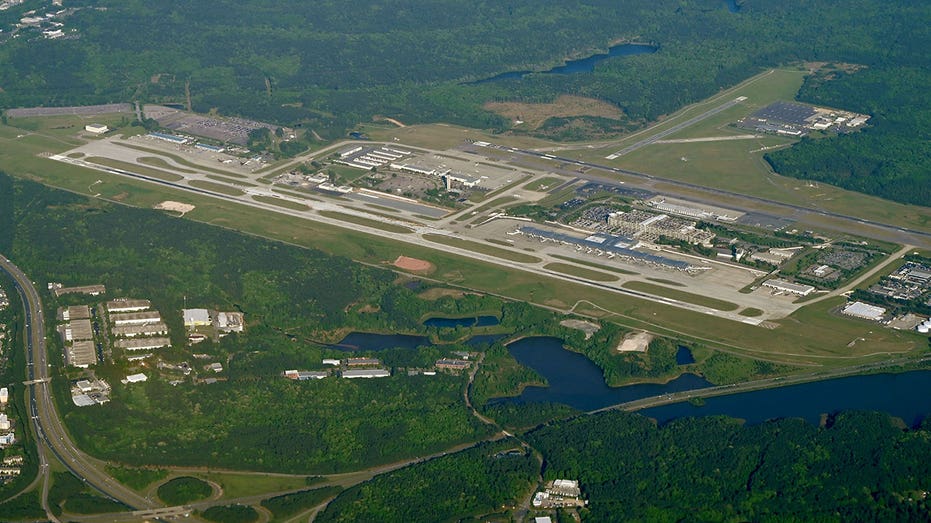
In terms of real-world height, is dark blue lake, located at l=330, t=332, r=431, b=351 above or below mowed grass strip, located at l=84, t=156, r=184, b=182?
below

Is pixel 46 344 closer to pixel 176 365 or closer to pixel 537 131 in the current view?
pixel 176 365

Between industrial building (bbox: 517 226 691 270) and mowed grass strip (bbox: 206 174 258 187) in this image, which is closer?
industrial building (bbox: 517 226 691 270)

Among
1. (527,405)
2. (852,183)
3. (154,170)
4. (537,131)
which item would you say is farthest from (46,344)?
(852,183)

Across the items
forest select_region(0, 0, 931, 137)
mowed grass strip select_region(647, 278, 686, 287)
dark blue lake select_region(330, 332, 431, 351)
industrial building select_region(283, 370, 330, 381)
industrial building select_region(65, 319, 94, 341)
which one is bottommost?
dark blue lake select_region(330, 332, 431, 351)

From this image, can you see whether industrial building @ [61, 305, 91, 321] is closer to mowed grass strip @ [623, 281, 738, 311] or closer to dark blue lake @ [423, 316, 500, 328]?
dark blue lake @ [423, 316, 500, 328]

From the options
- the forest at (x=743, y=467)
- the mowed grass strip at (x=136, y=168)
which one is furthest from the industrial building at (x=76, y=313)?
the forest at (x=743, y=467)

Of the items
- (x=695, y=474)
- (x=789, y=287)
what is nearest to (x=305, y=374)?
(x=695, y=474)

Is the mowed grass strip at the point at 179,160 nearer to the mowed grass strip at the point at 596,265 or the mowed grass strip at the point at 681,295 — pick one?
the mowed grass strip at the point at 596,265

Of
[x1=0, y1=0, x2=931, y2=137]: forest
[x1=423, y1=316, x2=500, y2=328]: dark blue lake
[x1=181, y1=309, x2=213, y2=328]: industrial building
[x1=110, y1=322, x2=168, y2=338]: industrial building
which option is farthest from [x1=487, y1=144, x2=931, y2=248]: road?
[x1=110, y1=322, x2=168, y2=338]: industrial building
